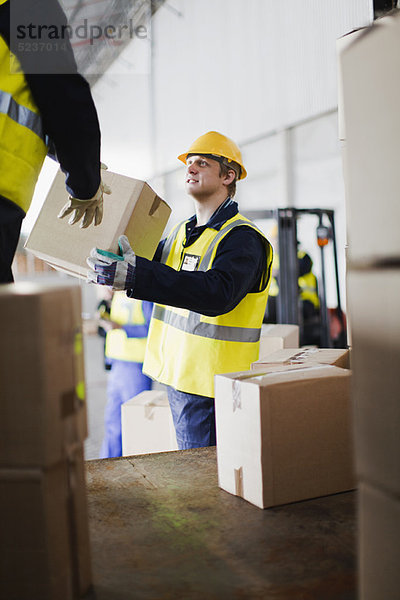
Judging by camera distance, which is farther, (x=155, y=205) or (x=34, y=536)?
(x=155, y=205)

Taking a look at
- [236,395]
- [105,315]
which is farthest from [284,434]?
[105,315]

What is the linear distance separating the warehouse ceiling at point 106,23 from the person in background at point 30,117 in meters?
11.2

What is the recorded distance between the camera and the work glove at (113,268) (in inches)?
75.9

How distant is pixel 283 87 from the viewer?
756cm

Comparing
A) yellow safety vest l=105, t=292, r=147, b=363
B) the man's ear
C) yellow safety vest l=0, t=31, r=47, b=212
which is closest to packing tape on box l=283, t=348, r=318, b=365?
yellow safety vest l=0, t=31, r=47, b=212

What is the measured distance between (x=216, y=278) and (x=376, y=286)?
126 centimetres

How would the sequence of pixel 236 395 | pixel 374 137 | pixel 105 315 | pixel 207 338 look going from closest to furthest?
1. pixel 374 137
2. pixel 236 395
3. pixel 207 338
4. pixel 105 315

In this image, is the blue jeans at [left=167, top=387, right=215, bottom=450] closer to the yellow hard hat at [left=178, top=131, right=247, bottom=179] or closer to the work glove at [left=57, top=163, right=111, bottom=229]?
the work glove at [left=57, top=163, right=111, bottom=229]

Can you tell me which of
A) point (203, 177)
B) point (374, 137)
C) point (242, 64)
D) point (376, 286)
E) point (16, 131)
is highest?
point (242, 64)

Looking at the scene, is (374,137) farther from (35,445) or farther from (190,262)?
(190,262)

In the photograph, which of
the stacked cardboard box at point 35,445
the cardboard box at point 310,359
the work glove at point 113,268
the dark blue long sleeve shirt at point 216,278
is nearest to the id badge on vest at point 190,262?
the dark blue long sleeve shirt at point 216,278

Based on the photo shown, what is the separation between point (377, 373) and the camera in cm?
82

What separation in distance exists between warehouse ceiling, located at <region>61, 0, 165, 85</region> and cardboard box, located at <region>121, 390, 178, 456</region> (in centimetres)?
1031

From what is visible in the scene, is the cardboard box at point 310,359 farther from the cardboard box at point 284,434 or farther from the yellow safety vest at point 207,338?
the yellow safety vest at point 207,338
